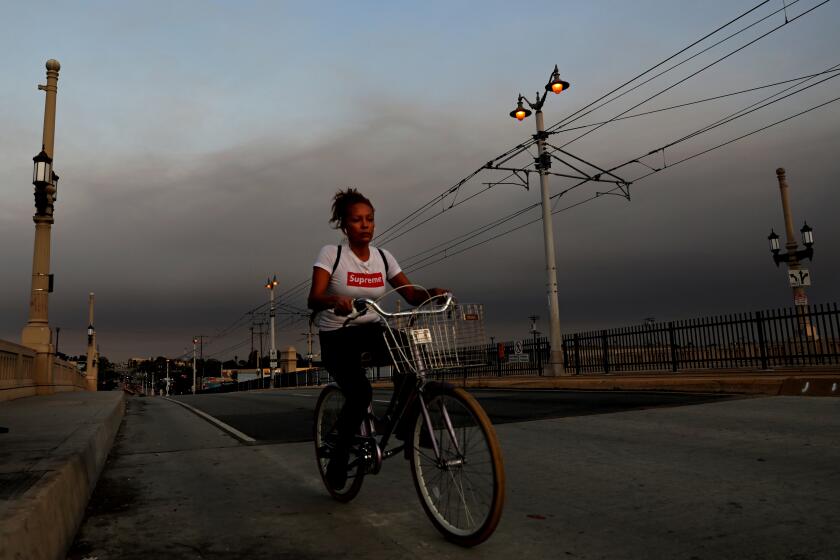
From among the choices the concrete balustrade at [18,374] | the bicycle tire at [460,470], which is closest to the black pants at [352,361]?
the bicycle tire at [460,470]

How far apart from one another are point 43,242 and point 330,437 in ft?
41.2

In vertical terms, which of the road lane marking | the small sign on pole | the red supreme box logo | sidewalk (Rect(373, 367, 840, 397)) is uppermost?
the small sign on pole

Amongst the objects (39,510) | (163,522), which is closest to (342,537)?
(163,522)

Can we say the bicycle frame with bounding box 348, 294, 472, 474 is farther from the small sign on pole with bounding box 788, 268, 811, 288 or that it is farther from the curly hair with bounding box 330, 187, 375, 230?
the small sign on pole with bounding box 788, 268, 811, 288

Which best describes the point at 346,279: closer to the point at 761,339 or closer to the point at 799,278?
the point at 761,339

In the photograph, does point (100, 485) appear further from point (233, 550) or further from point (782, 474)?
point (782, 474)

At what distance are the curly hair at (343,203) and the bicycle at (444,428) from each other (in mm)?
834

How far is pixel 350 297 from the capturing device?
374 cm

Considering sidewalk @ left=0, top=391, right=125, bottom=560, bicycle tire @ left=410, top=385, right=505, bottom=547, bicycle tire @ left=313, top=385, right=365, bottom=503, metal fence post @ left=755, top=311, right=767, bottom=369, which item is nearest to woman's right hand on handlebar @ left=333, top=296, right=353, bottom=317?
bicycle tire @ left=410, top=385, right=505, bottom=547

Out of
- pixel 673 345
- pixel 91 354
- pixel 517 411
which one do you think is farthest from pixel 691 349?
pixel 91 354

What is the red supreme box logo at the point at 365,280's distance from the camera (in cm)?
384

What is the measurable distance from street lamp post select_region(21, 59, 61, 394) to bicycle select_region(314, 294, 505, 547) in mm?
12585

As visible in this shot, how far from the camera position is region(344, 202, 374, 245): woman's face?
392 cm

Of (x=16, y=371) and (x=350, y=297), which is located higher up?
(x=350, y=297)
